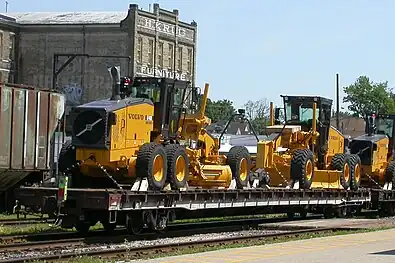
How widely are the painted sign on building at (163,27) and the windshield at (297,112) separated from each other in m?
41.0

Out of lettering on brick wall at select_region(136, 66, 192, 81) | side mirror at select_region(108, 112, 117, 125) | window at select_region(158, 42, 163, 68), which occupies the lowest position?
side mirror at select_region(108, 112, 117, 125)

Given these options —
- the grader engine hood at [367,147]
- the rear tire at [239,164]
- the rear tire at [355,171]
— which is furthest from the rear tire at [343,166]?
the rear tire at [239,164]

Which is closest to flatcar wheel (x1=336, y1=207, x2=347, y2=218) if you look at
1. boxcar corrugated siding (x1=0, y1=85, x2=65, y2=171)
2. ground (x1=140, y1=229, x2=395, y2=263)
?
ground (x1=140, y1=229, x2=395, y2=263)

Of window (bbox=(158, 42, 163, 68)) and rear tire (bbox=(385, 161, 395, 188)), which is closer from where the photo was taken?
rear tire (bbox=(385, 161, 395, 188))

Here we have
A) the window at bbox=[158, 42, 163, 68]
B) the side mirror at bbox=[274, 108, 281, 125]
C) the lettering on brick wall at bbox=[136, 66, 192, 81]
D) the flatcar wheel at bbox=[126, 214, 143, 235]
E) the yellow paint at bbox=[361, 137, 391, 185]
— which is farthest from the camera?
the window at bbox=[158, 42, 163, 68]

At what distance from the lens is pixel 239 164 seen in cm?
2461

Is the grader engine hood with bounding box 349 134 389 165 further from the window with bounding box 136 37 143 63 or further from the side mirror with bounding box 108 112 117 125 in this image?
the window with bounding box 136 37 143 63

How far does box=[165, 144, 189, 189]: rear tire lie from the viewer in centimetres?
2108

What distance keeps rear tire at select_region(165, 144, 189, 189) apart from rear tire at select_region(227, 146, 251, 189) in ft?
8.88

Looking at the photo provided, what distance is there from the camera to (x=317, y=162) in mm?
30078

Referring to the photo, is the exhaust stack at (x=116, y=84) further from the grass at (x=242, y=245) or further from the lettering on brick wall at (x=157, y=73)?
the lettering on brick wall at (x=157, y=73)

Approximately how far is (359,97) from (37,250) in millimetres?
96594

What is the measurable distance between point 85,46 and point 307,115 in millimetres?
Answer: 42626

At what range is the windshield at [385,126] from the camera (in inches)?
1393
